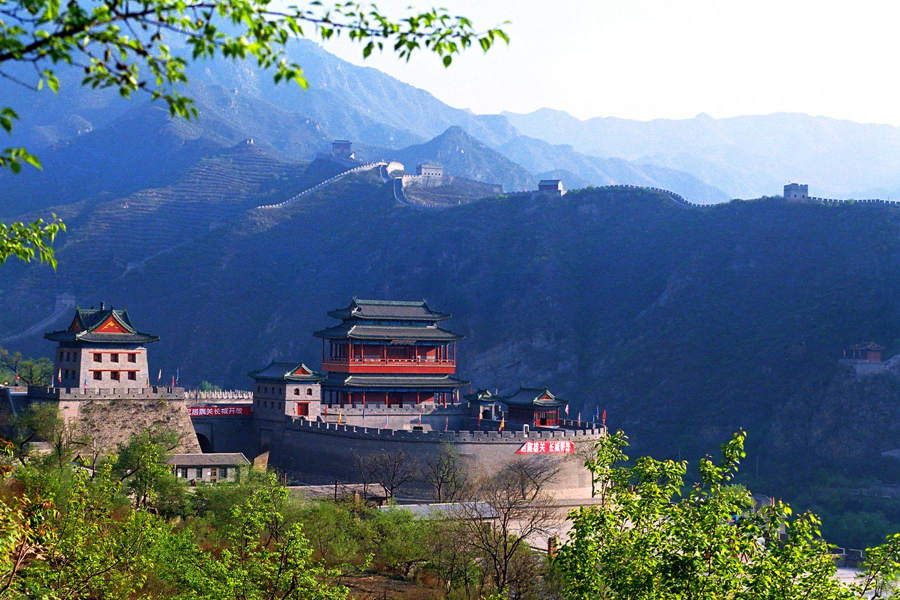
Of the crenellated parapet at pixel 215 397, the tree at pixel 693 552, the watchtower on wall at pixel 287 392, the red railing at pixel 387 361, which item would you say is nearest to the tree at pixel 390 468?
the watchtower on wall at pixel 287 392

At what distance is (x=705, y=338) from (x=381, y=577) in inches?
3998

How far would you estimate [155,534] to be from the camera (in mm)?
31875

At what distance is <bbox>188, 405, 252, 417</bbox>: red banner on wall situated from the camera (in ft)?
251

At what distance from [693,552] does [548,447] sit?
49.3 m

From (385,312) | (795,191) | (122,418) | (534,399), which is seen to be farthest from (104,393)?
(795,191)

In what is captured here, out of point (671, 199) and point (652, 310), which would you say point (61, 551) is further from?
point (671, 199)

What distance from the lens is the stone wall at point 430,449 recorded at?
6988 centimetres

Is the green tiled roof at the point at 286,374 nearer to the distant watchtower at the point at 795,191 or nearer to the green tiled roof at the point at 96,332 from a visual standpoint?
the green tiled roof at the point at 96,332

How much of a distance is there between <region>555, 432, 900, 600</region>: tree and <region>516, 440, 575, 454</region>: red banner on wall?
4537 cm

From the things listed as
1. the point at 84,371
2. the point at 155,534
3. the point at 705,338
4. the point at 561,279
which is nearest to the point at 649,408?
the point at 705,338

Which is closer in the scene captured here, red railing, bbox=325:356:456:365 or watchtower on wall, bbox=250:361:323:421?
watchtower on wall, bbox=250:361:323:421

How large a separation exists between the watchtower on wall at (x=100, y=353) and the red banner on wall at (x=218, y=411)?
4.53 m

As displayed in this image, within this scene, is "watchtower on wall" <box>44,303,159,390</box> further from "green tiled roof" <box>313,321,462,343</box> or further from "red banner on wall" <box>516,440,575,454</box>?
"red banner on wall" <box>516,440,575,454</box>

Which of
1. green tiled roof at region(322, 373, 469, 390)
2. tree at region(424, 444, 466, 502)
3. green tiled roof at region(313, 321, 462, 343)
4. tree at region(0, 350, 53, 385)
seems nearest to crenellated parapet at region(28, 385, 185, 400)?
green tiled roof at region(322, 373, 469, 390)
